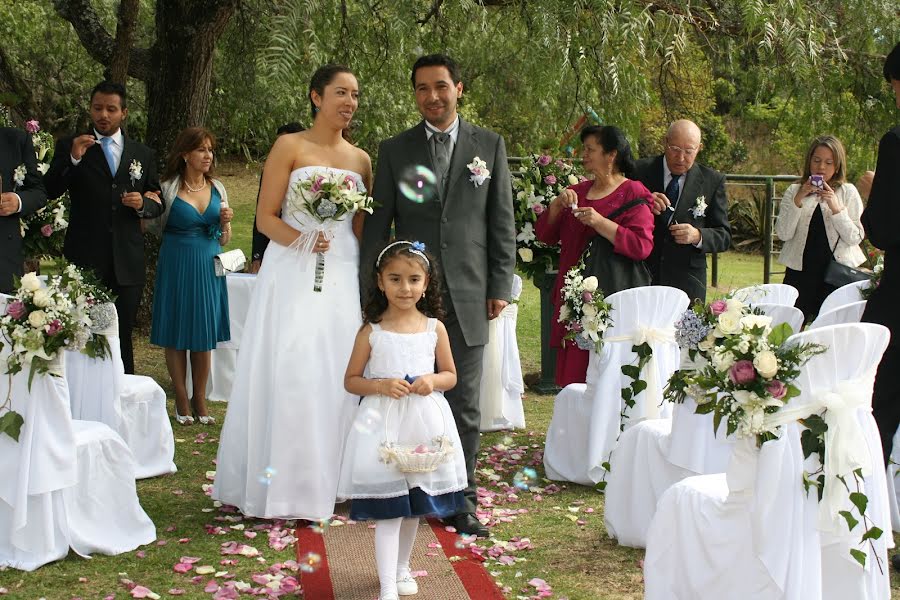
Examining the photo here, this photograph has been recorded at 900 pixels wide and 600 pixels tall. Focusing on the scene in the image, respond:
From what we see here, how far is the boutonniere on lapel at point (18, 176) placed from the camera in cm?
644

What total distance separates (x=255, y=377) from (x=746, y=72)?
4.71 metres

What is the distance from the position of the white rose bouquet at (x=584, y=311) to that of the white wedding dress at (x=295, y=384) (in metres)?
1.31

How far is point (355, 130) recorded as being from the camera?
11.8m

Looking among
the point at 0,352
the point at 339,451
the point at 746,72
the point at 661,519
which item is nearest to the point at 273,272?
the point at 339,451

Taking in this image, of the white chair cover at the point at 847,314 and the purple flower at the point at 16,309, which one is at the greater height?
the white chair cover at the point at 847,314

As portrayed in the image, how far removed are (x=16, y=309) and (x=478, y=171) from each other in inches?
84.1

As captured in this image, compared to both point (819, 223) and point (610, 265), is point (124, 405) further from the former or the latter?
point (819, 223)

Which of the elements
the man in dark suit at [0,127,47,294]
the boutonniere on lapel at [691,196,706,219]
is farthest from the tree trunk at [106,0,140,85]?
the boutonniere on lapel at [691,196,706,219]

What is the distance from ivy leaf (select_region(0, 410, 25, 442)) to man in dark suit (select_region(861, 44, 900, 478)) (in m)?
3.59

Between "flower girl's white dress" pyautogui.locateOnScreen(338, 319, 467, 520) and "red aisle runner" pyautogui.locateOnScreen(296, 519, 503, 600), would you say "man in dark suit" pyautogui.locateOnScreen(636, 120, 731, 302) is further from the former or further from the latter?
"flower girl's white dress" pyautogui.locateOnScreen(338, 319, 467, 520)

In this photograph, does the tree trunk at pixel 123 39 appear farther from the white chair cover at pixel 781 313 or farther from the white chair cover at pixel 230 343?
the white chair cover at pixel 781 313

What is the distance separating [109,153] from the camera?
300 inches

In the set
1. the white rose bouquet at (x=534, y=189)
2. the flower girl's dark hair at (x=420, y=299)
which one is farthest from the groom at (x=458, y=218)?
the white rose bouquet at (x=534, y=189)

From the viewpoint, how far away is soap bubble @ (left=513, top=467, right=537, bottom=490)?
6421 millimetres
